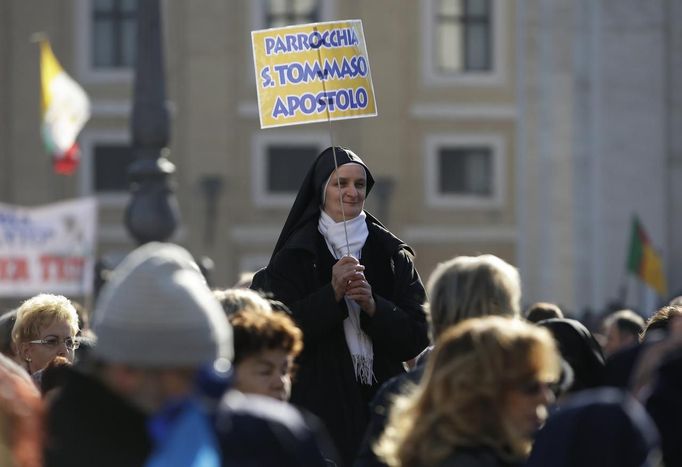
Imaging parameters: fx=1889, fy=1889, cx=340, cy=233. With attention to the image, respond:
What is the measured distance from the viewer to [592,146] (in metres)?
28.7

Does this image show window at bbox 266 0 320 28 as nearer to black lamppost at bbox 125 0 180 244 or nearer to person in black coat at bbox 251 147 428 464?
black lamppost at bbox 125 0 180 244

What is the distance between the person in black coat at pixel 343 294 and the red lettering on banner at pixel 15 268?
1534 cm

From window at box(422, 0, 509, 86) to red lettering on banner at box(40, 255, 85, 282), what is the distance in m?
18.7

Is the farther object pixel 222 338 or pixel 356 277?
pixel 356 277

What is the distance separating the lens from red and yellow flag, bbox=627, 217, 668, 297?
77.2 ft

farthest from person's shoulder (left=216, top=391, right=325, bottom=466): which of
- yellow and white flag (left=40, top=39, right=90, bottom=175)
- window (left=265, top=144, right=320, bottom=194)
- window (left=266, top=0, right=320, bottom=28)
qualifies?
window (left=266, top=0, right=320, bottom=28)

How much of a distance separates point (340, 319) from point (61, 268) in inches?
606

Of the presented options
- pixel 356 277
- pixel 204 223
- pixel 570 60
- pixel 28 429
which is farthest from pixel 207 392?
pixel 204 223

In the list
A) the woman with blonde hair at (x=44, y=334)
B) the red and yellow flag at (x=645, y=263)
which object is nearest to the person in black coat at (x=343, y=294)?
the woman with blonde hair at (x=44, y=334)

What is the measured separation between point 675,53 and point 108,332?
24.9m

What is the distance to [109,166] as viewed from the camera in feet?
131

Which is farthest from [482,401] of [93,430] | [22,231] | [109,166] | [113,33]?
[113,33]

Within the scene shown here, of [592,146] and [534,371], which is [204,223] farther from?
[534,371]

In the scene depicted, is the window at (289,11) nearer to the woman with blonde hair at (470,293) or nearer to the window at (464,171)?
the window at (464,171)
